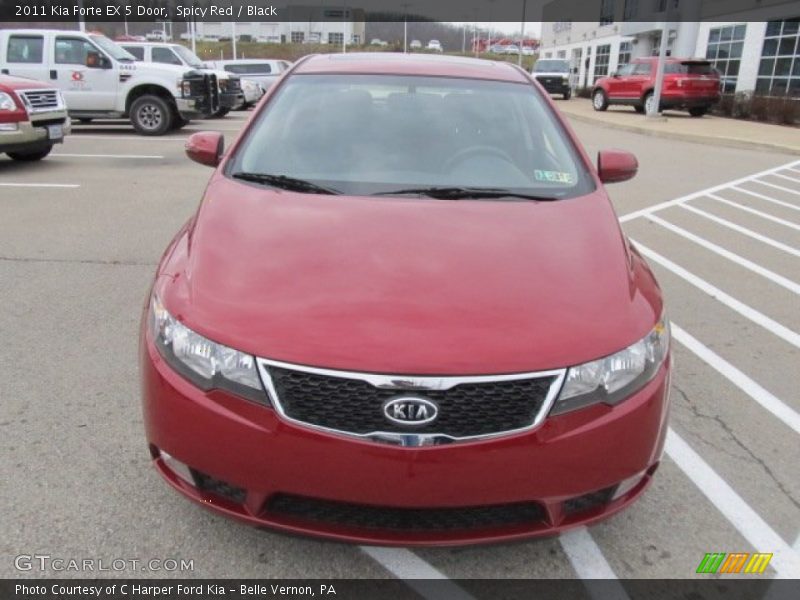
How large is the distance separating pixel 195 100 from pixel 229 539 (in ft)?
44.4

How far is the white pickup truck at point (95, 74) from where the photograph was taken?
1375cm

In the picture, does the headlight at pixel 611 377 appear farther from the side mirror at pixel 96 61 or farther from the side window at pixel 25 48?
the side window at pixel 25 48

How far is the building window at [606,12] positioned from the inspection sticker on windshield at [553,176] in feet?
136

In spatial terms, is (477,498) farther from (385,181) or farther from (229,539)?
(385,181)

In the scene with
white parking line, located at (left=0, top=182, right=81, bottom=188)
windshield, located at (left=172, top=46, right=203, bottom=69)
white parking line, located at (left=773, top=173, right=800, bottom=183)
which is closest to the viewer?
white parking line, located at (left=0, top=182, right=81, bottom=188)

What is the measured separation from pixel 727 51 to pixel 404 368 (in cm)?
2880

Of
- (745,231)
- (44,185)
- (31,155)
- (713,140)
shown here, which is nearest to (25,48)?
(31,155)

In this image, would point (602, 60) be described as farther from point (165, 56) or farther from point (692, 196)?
point (692, 196)

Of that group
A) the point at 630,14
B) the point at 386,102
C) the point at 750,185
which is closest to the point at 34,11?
the point at 630,14

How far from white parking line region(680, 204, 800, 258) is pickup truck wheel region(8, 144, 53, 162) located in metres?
9.06

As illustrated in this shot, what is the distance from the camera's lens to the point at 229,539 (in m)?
2.35

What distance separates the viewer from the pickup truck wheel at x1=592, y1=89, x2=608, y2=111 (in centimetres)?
2484

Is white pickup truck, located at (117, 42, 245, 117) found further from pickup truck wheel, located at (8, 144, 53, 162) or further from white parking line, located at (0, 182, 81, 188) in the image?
white parking line, located at (0, 182, 81, 188)

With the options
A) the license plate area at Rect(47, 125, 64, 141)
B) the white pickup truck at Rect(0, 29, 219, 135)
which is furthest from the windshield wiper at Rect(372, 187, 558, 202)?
the white pickup truck at Rect(0, 29, 219, 135)
